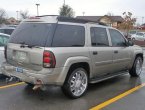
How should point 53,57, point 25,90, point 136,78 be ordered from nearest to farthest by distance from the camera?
point 53,57
point 25,90
point 136,78

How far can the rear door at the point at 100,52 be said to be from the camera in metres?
6.86

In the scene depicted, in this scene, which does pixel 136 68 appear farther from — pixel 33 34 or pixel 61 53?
pixel 33 34

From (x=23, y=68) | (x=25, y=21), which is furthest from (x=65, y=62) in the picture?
(x=25, y=21)

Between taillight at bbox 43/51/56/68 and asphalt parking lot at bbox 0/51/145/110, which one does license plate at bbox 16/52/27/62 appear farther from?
asphalt parking lot at bbox 0/51/145/110

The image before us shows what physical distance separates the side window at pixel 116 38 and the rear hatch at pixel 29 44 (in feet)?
7.86

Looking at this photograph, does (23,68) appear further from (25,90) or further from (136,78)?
(136,78)

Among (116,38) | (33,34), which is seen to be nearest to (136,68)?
(116,38)

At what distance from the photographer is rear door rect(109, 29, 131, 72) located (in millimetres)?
7777

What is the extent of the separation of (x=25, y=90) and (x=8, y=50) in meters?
1.18

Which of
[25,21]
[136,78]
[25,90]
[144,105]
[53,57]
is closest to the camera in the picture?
[53,57]

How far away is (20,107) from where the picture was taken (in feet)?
18.9

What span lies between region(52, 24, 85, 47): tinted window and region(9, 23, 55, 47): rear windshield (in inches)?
7.4

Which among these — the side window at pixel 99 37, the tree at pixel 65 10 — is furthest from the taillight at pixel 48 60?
the tree at pixel 65 10

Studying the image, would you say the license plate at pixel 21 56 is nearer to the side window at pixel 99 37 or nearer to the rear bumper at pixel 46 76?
the rear bumper at pixel 46 76
